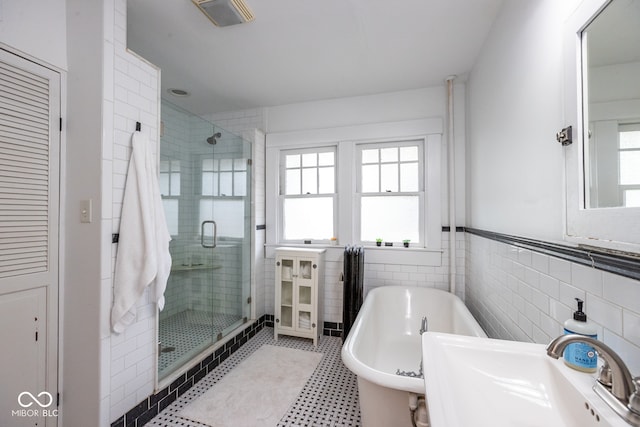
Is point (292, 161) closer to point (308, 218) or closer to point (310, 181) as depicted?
point (310, 181)

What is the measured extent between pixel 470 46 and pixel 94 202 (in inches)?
107

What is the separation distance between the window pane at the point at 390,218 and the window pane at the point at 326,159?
0.55m

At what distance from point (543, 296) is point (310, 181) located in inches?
90.5

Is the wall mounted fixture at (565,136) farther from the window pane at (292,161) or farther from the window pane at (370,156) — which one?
the window pane at (292,161)

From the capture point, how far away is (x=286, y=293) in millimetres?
2818

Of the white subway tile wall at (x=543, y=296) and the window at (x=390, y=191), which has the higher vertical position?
the window at (x=390, y=191)

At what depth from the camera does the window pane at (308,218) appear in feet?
9.86

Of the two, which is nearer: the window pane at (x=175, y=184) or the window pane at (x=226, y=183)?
the window pane at (x=175, y=184)

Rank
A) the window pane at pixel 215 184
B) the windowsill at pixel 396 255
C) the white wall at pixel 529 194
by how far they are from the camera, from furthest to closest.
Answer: the windowsill at pixel 396 255
the window pane at pixel 215 184
the white wall at pixel 529 194

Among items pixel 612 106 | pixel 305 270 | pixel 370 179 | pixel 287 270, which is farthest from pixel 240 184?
pixel 612 106

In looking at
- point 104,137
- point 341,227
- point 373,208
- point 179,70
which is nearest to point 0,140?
point 104,137

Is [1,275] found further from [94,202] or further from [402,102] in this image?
[402,102]

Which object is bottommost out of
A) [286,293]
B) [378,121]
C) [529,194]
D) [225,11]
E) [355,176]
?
[286,293]

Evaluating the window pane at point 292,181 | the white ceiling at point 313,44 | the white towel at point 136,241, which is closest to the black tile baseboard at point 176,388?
the white towel at point 136,241
